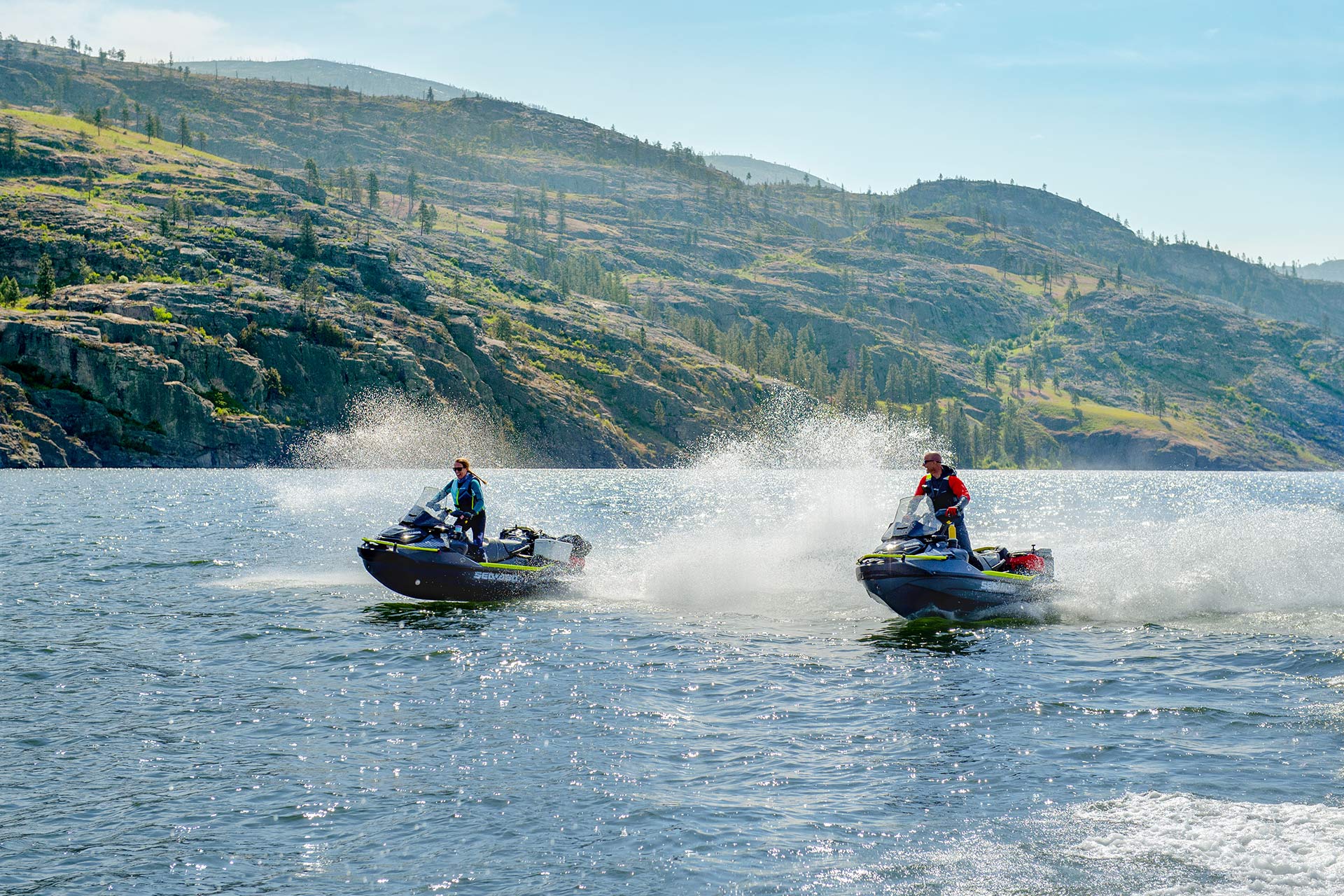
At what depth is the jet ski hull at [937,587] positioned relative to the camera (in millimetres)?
25031

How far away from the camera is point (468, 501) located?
2867 centimetres

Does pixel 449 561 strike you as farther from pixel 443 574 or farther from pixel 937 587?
→ pixel 937 587

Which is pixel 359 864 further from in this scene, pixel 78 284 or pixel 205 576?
pixel 78 284

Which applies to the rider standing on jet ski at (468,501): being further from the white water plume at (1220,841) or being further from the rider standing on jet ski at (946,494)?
the white water plume at (1220,841)

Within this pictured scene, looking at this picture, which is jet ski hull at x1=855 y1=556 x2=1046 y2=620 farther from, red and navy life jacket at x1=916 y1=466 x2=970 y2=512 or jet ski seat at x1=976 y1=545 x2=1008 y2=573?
red and navy life jacket at x1=916 y1=466 x2=970 y2=512

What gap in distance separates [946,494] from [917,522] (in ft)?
3.30

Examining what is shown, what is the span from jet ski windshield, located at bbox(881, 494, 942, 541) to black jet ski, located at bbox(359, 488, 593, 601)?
408 inches

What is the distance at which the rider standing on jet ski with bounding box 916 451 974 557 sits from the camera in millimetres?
25547

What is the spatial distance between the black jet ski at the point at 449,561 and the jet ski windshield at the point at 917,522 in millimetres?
10357

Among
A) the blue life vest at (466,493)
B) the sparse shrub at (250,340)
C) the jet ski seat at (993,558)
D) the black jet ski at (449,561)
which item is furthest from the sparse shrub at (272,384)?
the jet ski seat at (993,558)

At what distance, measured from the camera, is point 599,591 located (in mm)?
31703

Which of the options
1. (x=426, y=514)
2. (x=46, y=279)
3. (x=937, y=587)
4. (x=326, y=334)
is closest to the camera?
(x=937, y=587)

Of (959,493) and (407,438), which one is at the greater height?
(959,493)

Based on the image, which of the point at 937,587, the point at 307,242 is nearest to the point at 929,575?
the point at 937,587
